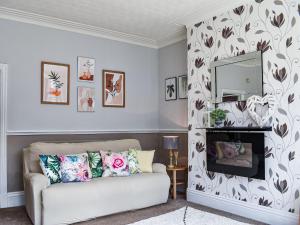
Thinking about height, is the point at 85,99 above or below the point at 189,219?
above

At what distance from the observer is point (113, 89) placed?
4836mm

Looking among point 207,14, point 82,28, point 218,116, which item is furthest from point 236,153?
point 82,28

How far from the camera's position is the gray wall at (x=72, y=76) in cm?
397

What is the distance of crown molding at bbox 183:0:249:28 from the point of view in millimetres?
3547

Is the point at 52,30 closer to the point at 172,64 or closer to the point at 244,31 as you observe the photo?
the point at 172,64

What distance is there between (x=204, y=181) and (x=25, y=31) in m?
3.32

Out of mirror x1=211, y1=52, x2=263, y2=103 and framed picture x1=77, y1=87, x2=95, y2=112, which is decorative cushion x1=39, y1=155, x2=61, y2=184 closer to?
framed picture x1=77, y1=87, x2=95, y2=112

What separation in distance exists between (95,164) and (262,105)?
2.22 meters

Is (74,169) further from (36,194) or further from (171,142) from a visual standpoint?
(171,142)

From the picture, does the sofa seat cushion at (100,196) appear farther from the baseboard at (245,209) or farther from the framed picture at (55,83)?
the framed picture at (55,83)

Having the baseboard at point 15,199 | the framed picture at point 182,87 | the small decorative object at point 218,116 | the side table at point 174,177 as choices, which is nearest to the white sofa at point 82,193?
the side table at point 174,177

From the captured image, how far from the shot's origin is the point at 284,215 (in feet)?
10.0

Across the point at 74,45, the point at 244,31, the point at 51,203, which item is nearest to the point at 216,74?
the point at 244,31

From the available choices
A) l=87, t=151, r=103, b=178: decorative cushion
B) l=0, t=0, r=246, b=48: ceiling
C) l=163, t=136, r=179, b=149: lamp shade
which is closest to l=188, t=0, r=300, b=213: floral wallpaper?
l=0, t=0, r=246, b=48: ceiling
